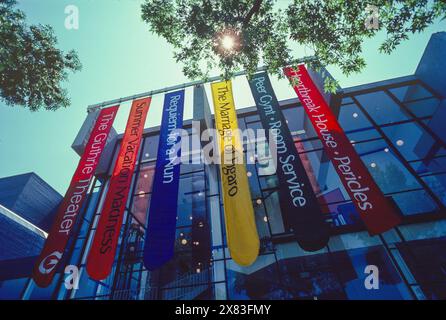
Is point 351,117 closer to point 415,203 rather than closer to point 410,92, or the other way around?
point 410,92

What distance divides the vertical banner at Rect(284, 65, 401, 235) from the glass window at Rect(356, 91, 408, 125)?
243 inches

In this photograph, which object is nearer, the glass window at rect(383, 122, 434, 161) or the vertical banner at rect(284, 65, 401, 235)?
the vertical banner at rect(284, 65, 401, 235)

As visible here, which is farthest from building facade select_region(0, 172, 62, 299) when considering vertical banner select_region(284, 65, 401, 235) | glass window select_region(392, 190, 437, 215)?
glass window select_region(392, 190, 437, 215)

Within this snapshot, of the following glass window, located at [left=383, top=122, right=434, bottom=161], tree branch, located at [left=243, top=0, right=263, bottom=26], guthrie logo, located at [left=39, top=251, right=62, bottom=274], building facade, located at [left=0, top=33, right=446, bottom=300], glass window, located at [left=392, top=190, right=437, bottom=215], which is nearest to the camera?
guthrie logo, located at [left=39, top=251, right=62, bottom=274]

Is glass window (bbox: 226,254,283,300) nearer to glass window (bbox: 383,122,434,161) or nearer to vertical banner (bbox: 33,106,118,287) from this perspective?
vertical banner (bbox: 33,106,118,287)

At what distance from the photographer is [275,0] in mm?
7516

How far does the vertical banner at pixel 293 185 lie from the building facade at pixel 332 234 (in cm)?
194

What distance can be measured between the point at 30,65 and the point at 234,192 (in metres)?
9.15

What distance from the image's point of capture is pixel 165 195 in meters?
5.97

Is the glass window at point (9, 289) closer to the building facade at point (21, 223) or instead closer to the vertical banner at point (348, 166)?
the building facade at point (21, 223)

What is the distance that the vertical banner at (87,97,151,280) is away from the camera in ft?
A: 16.4

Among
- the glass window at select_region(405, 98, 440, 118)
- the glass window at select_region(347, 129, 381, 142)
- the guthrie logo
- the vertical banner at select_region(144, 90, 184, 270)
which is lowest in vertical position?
the guthrie logo
